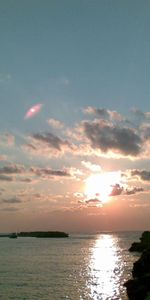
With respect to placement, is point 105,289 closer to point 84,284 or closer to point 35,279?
point 84,284

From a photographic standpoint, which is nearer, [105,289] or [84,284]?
[105,289]

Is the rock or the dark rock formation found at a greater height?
the dark rock formation

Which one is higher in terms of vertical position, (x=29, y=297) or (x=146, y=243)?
(x=146, y=243)

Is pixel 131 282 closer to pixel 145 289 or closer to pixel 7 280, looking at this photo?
pixel 145 289

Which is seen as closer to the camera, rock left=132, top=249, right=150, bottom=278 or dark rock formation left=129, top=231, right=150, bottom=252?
rock left=132, top=249, right=150, bottom=278

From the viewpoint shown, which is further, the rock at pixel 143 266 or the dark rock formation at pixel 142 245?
the dark rock formation at pixel 142 245

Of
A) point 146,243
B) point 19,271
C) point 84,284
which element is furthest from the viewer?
point 146,243

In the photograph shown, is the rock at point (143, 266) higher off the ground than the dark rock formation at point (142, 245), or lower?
lower

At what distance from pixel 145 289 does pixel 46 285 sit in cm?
2186

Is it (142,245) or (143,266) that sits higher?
(142,245)

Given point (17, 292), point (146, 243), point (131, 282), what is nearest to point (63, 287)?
point (17, 292)

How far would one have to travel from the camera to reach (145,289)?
45.8m

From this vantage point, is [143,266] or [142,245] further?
[142,245]

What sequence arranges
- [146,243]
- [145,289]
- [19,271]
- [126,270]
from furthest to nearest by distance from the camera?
[146,243] → [126,270] → [19,271] → [145,289]
